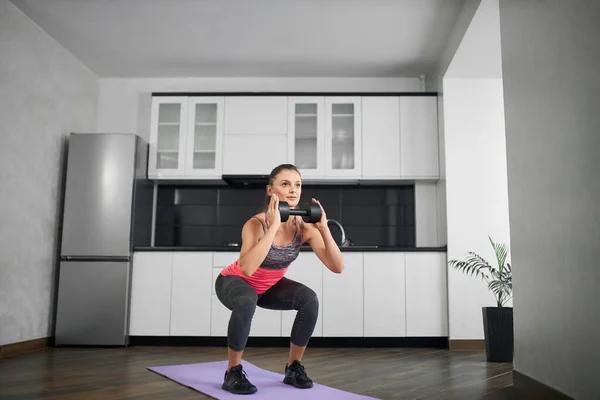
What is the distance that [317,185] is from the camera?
5.05m

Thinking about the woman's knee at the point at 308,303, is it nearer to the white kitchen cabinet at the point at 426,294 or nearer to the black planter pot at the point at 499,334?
the black planter pot at the point at 499,334

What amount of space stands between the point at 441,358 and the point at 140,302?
2.30 metres

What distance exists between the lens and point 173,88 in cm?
525

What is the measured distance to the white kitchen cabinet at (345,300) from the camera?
4289 millimetres

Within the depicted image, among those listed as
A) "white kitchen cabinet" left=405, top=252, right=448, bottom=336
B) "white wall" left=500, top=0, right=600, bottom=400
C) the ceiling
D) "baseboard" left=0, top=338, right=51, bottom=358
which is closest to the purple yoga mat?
"white wall" left=500, top=0, right=600, bottom=400

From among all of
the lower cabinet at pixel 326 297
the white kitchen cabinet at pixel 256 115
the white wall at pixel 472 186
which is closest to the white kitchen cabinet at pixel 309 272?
the lower cabinet at pixel 326 297

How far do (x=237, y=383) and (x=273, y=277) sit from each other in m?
0.52

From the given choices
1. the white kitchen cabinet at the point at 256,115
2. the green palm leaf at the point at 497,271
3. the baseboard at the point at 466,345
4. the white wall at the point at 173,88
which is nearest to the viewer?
the green palm leaf at the point at 497,271

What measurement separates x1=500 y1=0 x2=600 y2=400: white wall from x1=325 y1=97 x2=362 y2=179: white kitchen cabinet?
6.62 ft

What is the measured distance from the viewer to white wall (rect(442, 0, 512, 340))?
425 centimetres

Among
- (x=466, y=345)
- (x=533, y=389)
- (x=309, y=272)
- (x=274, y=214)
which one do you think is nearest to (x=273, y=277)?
(x=274, y=214)

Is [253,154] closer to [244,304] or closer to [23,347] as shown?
[23,347]

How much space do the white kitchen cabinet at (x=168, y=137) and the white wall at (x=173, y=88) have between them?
36 cm

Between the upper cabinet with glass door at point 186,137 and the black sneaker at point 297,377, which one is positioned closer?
the black sneaker at point 297,377
